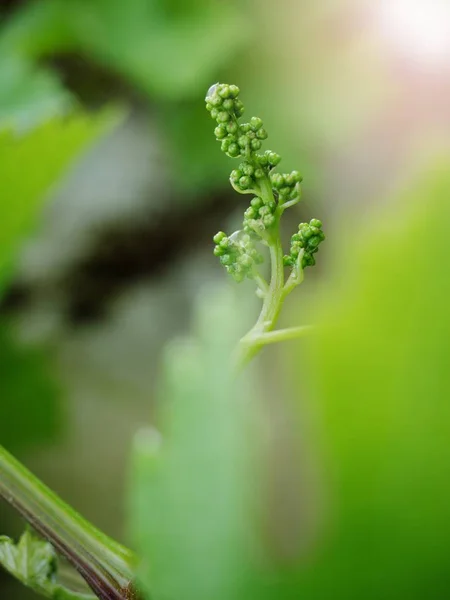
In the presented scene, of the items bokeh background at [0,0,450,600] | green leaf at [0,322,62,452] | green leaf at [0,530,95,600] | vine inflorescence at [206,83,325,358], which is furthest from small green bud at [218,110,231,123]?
green leaf at [0,322,62,452]

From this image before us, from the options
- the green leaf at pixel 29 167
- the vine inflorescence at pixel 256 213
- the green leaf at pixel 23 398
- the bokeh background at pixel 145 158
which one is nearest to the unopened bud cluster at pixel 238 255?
the vine inflorescence at pixel 256 213

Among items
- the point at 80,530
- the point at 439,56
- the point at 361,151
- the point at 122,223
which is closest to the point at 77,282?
the point at 122,223

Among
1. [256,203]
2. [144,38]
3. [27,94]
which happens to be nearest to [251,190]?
[256,203]

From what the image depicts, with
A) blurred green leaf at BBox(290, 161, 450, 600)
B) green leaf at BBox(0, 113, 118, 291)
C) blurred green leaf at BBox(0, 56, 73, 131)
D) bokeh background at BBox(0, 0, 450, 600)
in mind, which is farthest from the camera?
bokeh background at BBox(0, 0, 450, 600)

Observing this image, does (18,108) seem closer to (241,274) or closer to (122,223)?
(122,223)

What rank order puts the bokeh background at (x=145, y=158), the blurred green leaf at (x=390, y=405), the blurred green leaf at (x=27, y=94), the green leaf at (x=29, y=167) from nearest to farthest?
the blurred green leaf at (x=390, y=405), the green leaf at (x=29, y=167), the blurred green leaf at (x=27, y=94), the bokeh background at (x=145, y=158)

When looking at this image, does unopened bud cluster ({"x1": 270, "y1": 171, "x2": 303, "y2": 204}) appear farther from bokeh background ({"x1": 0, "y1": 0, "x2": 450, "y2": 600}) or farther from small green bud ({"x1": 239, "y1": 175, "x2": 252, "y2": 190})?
bokeh background ({"x1": 0, "y1": 0, "x2": 450, "y2": 600})

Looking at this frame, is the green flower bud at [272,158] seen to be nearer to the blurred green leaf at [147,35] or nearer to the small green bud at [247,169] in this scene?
the small green bud at [247,169]
